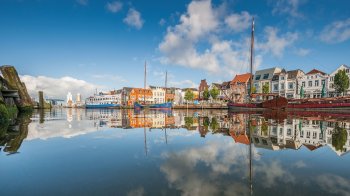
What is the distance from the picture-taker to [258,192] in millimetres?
3193

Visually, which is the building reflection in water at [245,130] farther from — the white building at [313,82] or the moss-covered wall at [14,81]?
the white building at [313,82]

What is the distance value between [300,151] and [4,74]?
123 ft

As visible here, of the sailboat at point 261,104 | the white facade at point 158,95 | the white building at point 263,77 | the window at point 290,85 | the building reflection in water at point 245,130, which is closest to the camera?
the building reflection in water at point 245,130

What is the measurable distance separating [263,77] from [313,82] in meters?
17.0

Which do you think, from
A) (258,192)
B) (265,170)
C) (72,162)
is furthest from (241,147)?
(72,162)

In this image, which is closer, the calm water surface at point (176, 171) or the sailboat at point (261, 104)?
the calm water surface at point (176, 171)

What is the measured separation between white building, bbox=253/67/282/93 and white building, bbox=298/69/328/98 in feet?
33.0

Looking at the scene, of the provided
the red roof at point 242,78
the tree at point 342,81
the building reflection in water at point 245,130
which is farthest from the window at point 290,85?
the building reflection in water at point 245,130

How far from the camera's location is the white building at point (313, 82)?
174 feet

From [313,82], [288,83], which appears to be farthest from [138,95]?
[313,82]

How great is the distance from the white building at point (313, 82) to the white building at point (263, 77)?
10.1 metres

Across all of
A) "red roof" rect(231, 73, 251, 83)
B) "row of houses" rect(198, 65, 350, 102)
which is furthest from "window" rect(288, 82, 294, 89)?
"red roof" rect(231, 73, 251, 83)

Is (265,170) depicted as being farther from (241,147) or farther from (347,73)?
(347,73)

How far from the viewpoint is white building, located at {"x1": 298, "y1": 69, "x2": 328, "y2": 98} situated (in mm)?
53125
